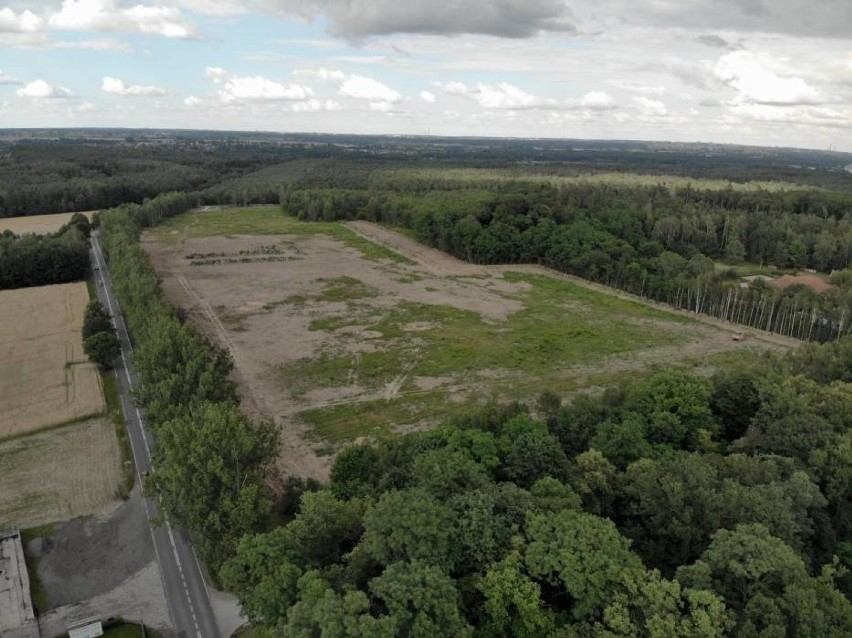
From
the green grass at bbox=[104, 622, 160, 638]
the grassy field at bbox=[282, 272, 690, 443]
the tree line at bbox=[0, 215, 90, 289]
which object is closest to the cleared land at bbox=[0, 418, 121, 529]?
the green grass at bbox=[104, 622, 160, 638]

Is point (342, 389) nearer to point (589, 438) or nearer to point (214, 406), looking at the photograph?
point (214, 406)

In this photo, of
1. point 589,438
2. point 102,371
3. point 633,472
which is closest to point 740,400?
point 589,438

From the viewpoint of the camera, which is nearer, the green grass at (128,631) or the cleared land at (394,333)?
the green grass at (128,631)

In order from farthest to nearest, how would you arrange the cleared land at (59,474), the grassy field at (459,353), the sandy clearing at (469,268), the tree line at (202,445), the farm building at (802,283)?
the farm building at (802,283) → the sandy clearing at (469,268) → the grassy field at (459,353) → the cleared land at (59,474) → the tree line at (202,445)

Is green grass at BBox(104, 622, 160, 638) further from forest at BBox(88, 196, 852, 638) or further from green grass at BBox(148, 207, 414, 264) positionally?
green grass at BBox(148, 207, 414, 264)

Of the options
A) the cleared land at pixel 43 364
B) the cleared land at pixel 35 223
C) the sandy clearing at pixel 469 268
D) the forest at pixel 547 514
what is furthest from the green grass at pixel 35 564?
the cleared land at pixel 35 223

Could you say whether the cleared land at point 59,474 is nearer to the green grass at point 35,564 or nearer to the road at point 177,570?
the green grass at point 35,564
